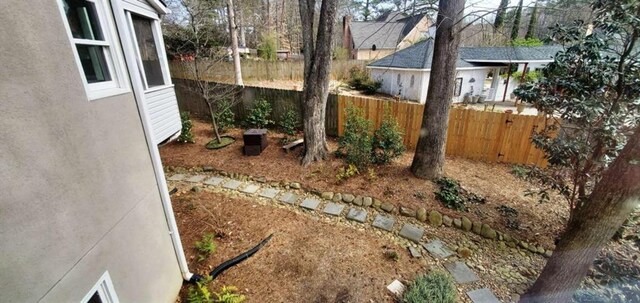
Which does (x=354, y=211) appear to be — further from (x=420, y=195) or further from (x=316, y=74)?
(x=316, y=74)

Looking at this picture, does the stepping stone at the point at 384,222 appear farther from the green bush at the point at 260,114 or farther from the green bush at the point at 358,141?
the green bush at the point at 260,114

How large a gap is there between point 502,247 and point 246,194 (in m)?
4.71

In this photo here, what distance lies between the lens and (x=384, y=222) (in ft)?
14.8

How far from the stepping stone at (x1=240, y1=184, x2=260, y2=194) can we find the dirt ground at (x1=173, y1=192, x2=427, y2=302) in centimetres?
62

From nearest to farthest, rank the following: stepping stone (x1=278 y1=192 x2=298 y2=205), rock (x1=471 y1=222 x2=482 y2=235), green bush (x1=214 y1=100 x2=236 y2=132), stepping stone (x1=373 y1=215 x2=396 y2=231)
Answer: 1. rock (x1=471 y1=222 x2=482 y2=235)
2. stepping stone (x1=373 y1=215 x2=396 y2=231)
3. stepping stone (x1=278 y1=192 x2=298 y2=205)
4. green bush (x1=214 y1=100 x2=236 y2=132)

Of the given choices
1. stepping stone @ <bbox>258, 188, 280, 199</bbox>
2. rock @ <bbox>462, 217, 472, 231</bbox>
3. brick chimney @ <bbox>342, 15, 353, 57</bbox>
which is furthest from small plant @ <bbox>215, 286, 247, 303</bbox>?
brick chimney @ <bbox>342, 15, 353, 57</bbox>

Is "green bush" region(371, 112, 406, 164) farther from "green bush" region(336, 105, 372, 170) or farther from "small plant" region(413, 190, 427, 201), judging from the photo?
"small plant" region(413, 190, 427, 201)

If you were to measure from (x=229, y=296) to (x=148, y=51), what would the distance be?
472 centimetres

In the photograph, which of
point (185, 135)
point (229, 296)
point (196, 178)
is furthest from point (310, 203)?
point (185, 135)

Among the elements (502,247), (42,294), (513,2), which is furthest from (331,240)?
(513,2)

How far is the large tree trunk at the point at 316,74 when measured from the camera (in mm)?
5281

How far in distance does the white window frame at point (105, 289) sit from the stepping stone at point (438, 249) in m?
3.82

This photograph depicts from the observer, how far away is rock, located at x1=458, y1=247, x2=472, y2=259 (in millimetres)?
3829

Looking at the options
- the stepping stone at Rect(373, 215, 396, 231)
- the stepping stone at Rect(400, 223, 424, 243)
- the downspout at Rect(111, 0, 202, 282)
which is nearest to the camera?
the downspout at Rect(111, 0, 202, 282)
